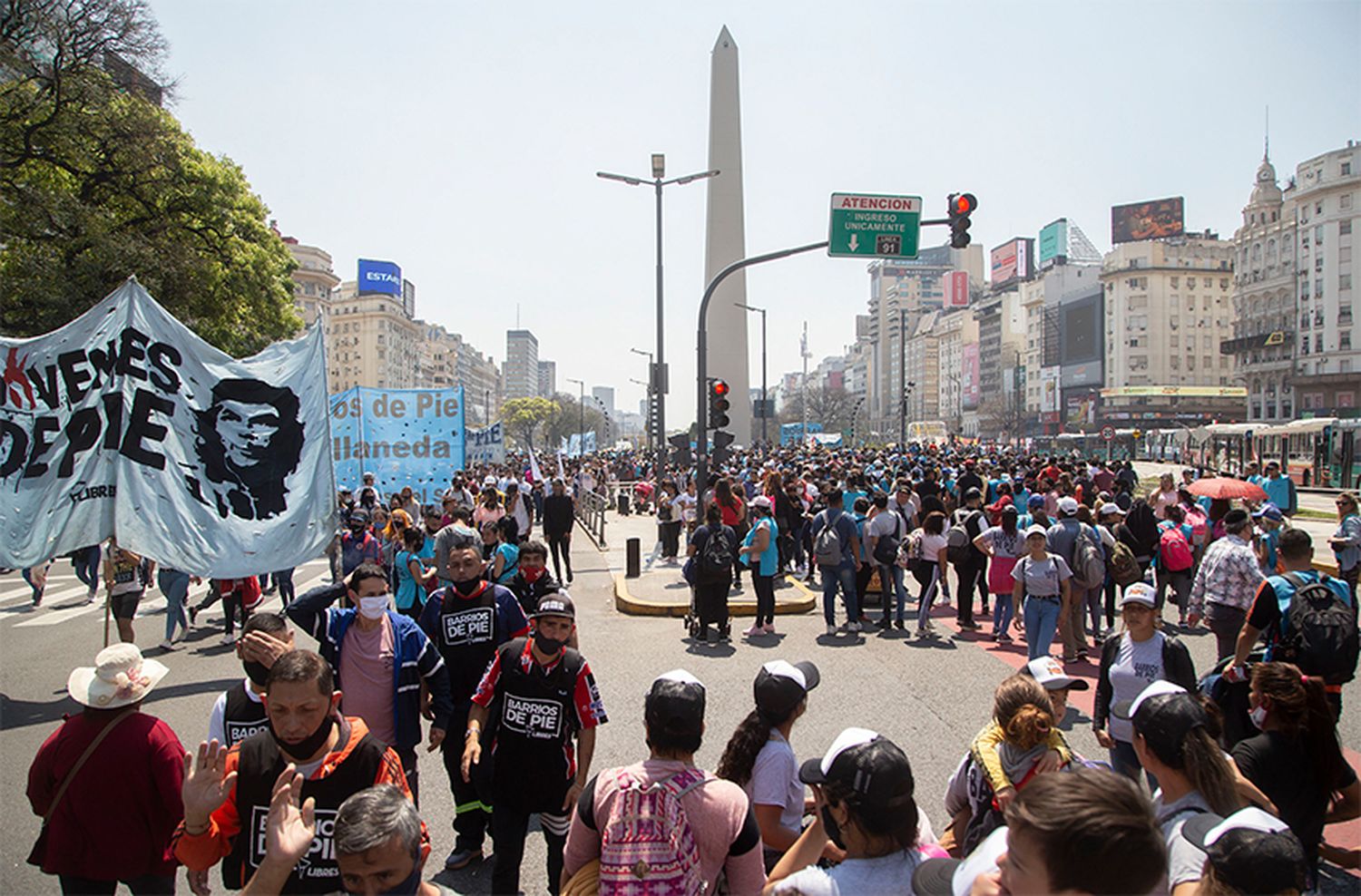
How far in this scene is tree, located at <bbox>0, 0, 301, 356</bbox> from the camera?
1867cm

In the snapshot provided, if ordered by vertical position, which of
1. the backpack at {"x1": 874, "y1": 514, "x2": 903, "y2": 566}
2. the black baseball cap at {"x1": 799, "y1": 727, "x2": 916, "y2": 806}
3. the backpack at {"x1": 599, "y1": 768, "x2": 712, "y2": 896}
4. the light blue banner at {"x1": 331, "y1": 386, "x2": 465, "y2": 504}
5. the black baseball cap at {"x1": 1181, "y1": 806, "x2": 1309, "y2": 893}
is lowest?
the backpack at {"x1": 874, "y1": 514, "x2": 903, "y2": 566}

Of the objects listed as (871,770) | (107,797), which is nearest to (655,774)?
(871,770)

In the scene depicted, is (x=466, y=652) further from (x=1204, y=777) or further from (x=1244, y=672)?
(x=1244, y=672)

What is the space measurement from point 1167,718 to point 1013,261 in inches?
6063

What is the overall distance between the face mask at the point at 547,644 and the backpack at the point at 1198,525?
966 centimetres

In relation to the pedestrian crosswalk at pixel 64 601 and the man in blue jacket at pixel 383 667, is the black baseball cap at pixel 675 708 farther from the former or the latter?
the pedestrian crosswalk at pixel 64 601

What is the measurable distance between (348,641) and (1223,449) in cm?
4600

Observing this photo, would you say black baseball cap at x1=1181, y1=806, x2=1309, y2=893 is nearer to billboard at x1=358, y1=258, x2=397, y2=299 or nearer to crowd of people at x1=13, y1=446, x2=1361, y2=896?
crowd of people at x1=13, y1=446, x2=1361, y2=896

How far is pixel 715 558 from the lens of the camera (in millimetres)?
9242

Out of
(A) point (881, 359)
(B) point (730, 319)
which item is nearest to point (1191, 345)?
(A) point (881, 359)

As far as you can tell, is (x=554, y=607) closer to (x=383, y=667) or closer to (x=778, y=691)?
(x=383, y=667)

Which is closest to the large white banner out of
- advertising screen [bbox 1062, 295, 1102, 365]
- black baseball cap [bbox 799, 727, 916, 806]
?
black baseball cap [bbox 799, 727, 916, 806]

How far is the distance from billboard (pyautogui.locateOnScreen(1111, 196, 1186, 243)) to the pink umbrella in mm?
118512

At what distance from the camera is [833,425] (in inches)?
4606
